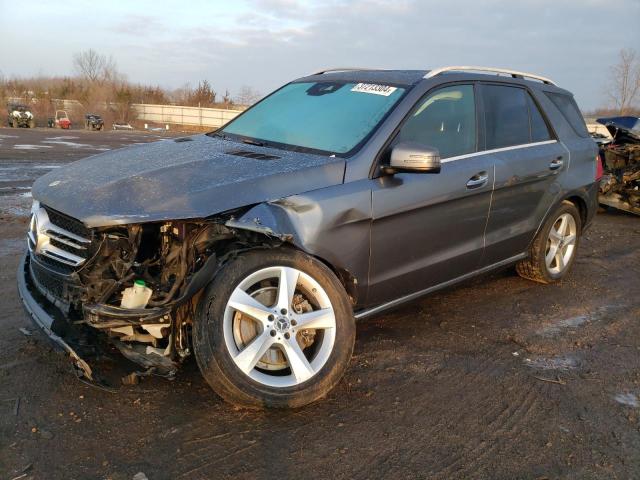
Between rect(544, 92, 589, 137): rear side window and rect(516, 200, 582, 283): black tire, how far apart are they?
747 mm

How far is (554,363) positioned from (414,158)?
1.71 meters

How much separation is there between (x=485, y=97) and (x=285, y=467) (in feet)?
10.3

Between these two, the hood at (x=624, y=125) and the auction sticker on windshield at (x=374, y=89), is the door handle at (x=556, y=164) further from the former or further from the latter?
the hood at (x=624, y=125)

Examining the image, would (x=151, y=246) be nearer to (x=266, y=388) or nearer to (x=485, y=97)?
(x=266, y=388)

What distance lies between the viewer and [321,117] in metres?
3.89

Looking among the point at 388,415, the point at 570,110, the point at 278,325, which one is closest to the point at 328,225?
the point at 278,325

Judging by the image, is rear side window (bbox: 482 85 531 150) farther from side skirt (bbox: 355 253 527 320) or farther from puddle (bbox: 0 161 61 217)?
puddle (bbox: 0 161 61 217)

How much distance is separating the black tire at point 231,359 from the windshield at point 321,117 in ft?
2.94

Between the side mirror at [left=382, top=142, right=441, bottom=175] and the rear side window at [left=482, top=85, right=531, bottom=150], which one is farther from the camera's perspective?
the rear side window at [left=482, top=85, right=531, bottom=150]

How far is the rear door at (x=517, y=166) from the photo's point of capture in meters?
4.23

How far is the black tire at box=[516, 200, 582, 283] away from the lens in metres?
4.95

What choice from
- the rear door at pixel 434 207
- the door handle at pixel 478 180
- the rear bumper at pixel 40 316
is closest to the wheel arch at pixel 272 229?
the rear door at pixel 434 207

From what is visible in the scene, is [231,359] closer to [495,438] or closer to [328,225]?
[328,225]

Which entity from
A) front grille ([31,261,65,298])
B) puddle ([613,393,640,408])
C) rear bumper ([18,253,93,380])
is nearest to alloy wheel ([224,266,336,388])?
rear bumper ([18,253,93,380])
